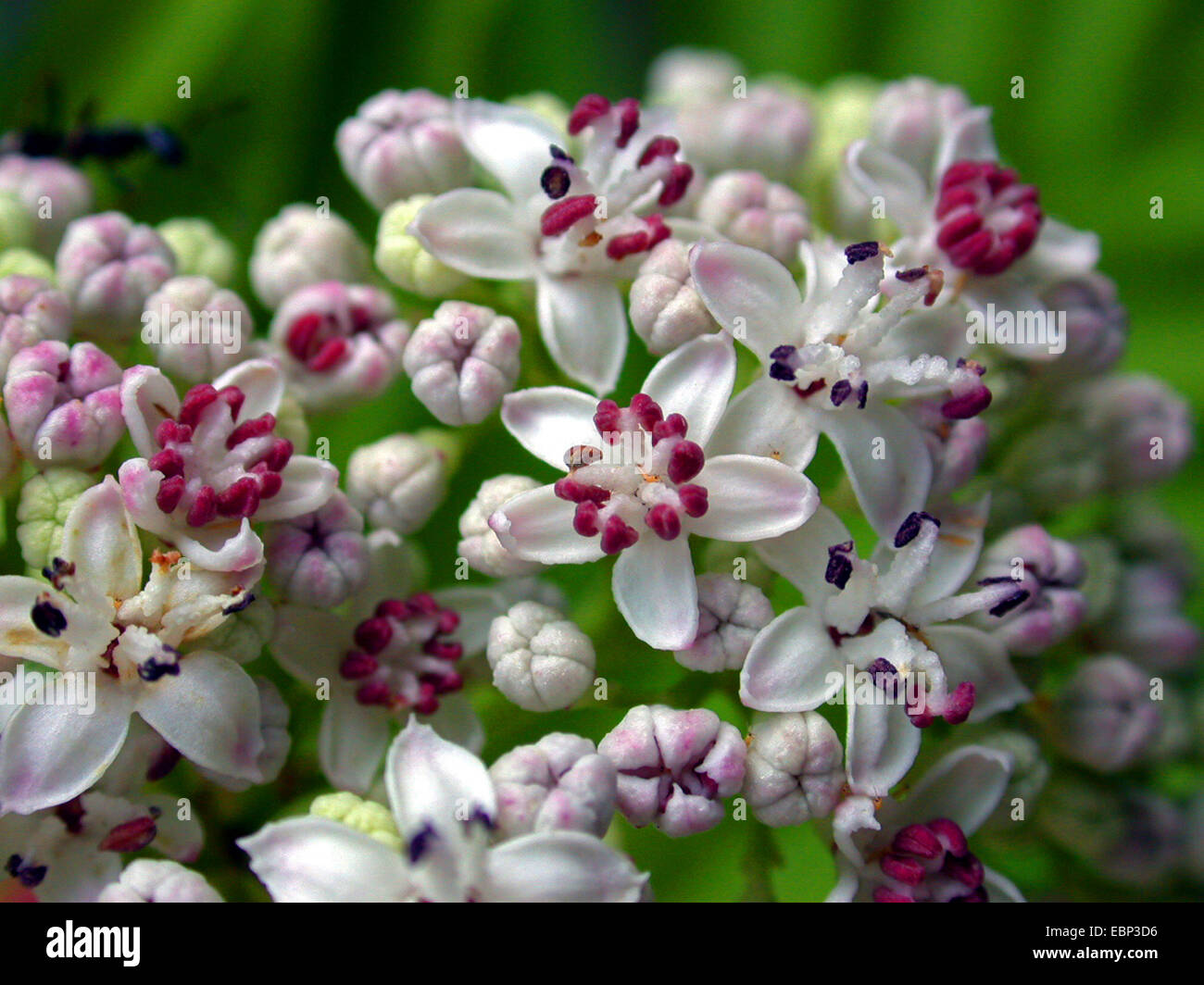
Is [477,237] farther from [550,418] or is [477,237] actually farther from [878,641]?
[878,641]

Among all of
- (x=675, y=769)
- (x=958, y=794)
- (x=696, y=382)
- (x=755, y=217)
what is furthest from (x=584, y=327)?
(x=958, y=794)

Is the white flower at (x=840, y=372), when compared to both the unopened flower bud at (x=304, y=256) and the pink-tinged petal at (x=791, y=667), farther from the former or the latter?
the unopened flower bud at (x=304, y=256)

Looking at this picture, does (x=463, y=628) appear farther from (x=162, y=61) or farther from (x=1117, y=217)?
(x=1117, y=217)

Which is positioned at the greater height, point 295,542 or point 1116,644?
point 295,542

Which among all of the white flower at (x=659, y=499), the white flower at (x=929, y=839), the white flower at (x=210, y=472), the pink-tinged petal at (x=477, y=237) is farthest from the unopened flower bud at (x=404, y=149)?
the white flower at (x=929, y=839)

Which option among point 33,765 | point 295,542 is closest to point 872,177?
point 295,542
